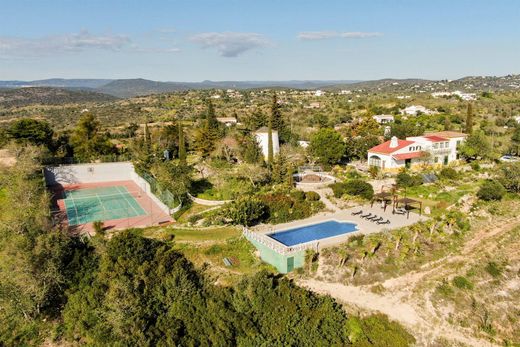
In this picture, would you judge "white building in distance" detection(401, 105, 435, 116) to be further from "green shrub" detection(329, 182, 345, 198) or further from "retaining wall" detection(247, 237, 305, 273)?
"retaining wall" detection(247, 237, 305, 273)

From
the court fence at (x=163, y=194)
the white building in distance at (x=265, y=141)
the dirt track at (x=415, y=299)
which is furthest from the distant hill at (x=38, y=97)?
the dirt track at (x=415, y=299)

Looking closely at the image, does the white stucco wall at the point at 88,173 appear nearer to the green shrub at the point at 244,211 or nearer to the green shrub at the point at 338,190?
the green shrub at the point at 244,211

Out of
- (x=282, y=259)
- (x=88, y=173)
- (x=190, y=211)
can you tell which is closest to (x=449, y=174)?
(x=282, y=259)

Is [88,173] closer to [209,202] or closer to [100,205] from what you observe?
[100,205]

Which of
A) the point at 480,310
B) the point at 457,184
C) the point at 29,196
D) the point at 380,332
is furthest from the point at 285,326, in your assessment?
the point at 457,184

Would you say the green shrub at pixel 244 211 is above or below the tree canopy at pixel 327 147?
below

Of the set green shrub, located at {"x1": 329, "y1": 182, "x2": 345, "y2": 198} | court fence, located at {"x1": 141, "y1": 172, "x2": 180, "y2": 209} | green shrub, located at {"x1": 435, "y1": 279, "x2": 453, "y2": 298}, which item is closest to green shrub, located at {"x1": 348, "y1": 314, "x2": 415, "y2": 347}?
green shrub, located at {"x1": 435, "y1": 279, "x2": 453, "y2": 298}

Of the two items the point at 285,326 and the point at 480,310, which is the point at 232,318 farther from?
the point at 480,310
